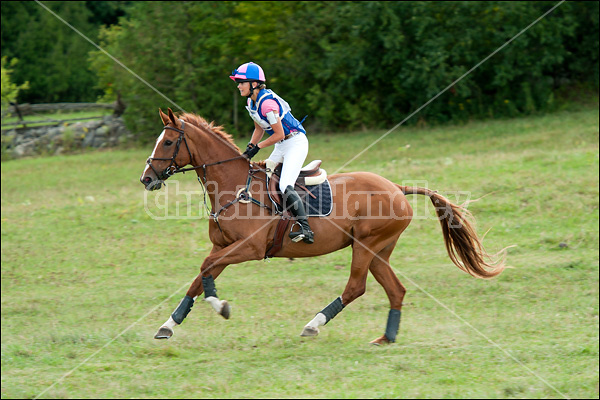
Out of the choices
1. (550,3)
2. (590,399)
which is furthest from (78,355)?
(550,3)

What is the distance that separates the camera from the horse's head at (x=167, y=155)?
287 inches

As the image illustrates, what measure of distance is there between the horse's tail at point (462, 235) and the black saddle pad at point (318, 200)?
1.23 metres

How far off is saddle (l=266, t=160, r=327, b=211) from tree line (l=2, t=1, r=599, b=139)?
776 inches

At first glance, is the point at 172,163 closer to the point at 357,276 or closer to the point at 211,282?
the point at 211,282

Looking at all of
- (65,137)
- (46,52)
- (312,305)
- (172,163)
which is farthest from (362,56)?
(46,52)

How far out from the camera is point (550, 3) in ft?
90.5

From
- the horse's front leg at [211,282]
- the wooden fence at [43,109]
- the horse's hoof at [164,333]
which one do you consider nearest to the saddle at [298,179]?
the horse's front leg at [211,282]

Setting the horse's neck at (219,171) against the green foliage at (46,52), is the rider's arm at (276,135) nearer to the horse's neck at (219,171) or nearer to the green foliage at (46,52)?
the horse's neck at (219,171)

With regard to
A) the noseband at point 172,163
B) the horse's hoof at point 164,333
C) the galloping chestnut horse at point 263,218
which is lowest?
the horse's hoof at point 164,333

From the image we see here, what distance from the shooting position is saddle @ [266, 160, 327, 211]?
7.90 meters

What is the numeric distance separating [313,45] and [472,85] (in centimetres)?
796

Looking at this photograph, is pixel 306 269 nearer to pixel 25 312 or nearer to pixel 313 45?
pixel 25 312

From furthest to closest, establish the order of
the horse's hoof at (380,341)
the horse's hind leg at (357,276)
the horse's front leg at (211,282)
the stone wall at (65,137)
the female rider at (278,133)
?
1. the stone wall at (65,137)
2. the horse's hoof at (380,341)
3. the horse's hind leg at (357,276)
4. the female rider at (278,133)
5. the horse's front leg at (211,282)

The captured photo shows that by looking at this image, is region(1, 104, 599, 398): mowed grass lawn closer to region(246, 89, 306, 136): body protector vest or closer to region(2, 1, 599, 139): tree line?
region(246, 89, 306, 136): body protector vest
